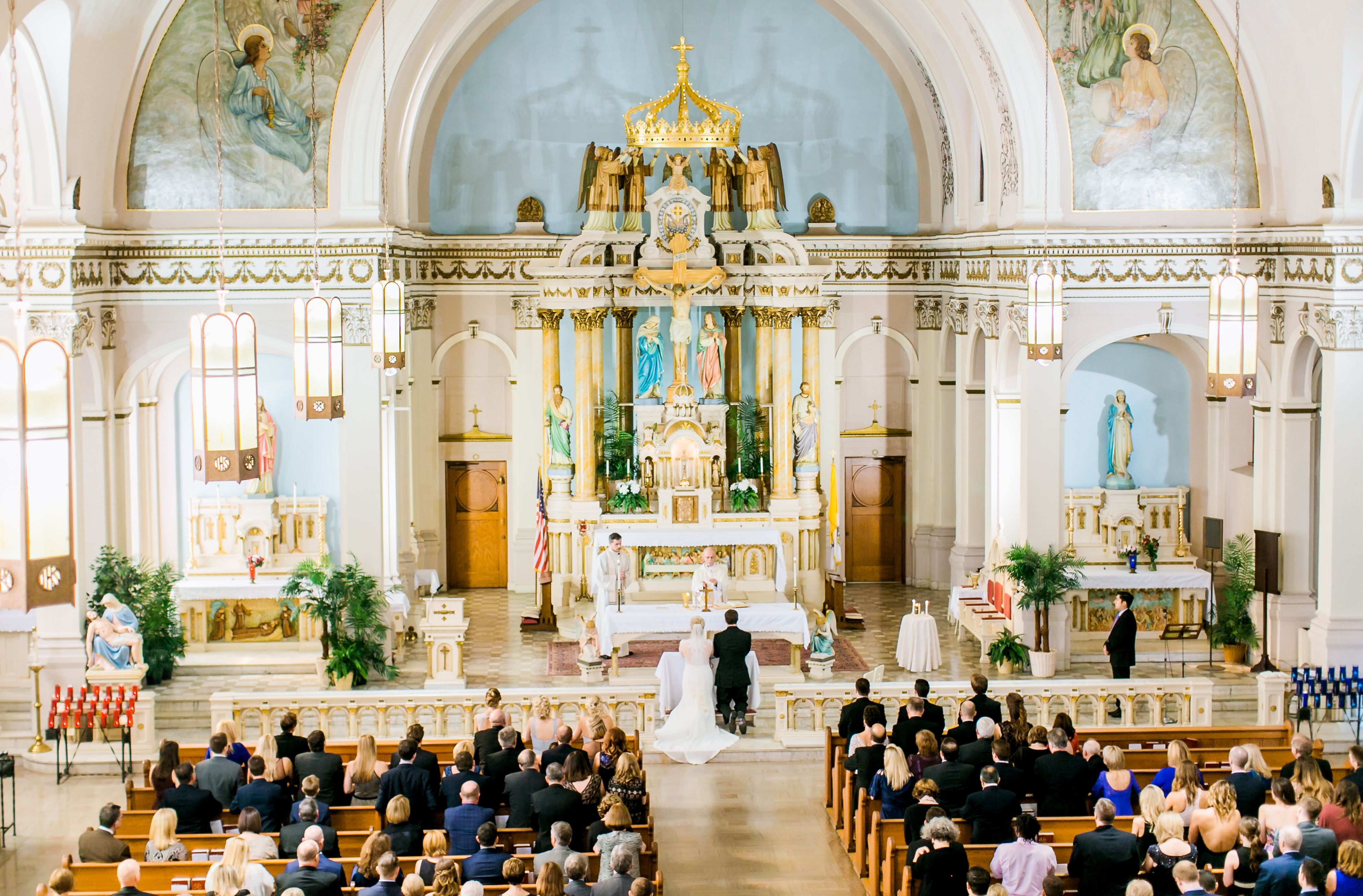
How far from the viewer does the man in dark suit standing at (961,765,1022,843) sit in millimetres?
12828

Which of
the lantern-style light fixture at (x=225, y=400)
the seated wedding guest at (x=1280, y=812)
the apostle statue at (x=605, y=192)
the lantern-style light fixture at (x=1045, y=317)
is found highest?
the apostle statue at (x=605, y=192)

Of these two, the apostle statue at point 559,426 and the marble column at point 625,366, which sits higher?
the marble column at point 625,366

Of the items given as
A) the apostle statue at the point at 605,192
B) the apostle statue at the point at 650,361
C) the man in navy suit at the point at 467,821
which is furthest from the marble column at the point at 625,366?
the man in navy suit at the point at 467,821

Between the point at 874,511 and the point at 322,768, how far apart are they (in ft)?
54.6

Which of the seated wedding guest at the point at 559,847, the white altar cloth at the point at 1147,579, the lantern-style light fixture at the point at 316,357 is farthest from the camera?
the white altar cloth at the point at 1147,579

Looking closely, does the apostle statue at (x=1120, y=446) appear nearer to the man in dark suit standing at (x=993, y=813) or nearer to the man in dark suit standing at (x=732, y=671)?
the man in dark suit standing at (x=732, y=671)

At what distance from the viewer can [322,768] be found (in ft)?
44.9

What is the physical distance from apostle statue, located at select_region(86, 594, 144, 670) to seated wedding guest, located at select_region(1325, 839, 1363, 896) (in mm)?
13908

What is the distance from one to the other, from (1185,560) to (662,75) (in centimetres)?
1173

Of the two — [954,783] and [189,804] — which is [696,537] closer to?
[954,783]

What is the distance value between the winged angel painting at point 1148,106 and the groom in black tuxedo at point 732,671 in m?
7.66

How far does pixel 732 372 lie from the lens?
89.6 feet

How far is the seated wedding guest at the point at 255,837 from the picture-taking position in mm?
11953

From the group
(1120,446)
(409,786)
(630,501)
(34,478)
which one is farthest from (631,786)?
(1120,446)
